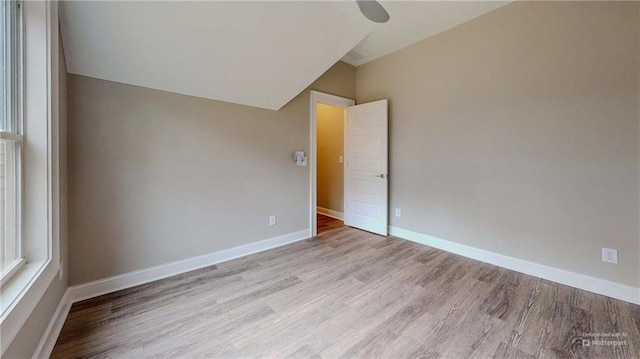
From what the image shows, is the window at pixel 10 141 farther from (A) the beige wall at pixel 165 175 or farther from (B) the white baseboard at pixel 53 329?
(A) the beige wall at pixel 165 175

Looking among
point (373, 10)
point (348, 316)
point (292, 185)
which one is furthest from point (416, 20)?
point (348, 316)

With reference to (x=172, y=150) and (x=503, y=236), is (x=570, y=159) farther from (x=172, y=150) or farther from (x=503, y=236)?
(x=172, y=150)

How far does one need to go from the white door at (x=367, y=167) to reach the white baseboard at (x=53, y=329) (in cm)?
334

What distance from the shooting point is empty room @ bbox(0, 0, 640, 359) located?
4.88ft

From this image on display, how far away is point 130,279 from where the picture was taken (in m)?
2.23

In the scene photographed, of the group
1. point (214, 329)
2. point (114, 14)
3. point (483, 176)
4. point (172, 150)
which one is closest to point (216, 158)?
point (172, 150)

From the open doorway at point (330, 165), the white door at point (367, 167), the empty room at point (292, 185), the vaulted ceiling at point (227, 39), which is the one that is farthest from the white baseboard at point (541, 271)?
the vaulted ceiling at point (227, 39)

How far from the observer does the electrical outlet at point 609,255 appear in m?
2.07

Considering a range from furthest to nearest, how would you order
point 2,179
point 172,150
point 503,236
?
point 503,236, point 172,150, point 2,179

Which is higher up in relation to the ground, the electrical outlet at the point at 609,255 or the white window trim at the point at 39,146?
the white window trim at the point at 39,146

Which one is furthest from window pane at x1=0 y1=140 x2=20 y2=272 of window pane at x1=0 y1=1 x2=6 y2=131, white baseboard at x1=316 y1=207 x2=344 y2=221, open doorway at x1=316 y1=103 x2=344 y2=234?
→ white baseboard at x1=316 y1=207 x2=344 y2=221

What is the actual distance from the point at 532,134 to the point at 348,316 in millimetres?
2484

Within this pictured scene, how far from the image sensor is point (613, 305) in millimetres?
1955

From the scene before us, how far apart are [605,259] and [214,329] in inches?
127
